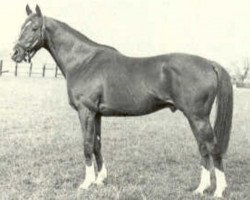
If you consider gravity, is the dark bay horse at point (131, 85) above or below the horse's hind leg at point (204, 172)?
above

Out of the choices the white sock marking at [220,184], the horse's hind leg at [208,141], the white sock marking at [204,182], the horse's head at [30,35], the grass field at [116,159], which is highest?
the horse's head at [30,35]

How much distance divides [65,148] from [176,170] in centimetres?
279

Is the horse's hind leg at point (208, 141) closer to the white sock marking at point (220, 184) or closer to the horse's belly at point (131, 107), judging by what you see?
the white sock marking at point (220, 184)

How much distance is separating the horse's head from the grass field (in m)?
1.99

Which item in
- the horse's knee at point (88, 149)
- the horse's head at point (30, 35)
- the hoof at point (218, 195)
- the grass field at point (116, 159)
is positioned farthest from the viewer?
the horse's head at point (30, 35)

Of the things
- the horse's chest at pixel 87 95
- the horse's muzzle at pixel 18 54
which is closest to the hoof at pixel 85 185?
the horse's chest at pixel 87 95

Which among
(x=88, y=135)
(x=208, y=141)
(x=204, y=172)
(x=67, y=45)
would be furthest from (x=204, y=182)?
(x=67, y=45)

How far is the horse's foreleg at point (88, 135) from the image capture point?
6711mm

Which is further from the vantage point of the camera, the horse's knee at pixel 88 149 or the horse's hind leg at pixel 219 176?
the horse's knee at pixel 88 149

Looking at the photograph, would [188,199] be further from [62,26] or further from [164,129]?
[164,129]

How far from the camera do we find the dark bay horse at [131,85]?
619 centimetres

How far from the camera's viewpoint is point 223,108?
255 inches

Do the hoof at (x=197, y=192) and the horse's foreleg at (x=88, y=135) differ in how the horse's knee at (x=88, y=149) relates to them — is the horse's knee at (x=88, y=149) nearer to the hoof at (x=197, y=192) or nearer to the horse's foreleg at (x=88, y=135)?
the horse's foreleg at (x=88, y=135)

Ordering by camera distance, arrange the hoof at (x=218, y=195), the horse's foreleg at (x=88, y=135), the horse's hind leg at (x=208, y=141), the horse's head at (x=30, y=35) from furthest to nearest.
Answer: the horse's head at (x=30, y=35), the horse's foreleg at (x=88, y=135), the hoof at (x=218, y=195), the horse's hind leg at (x=208, y=141)
